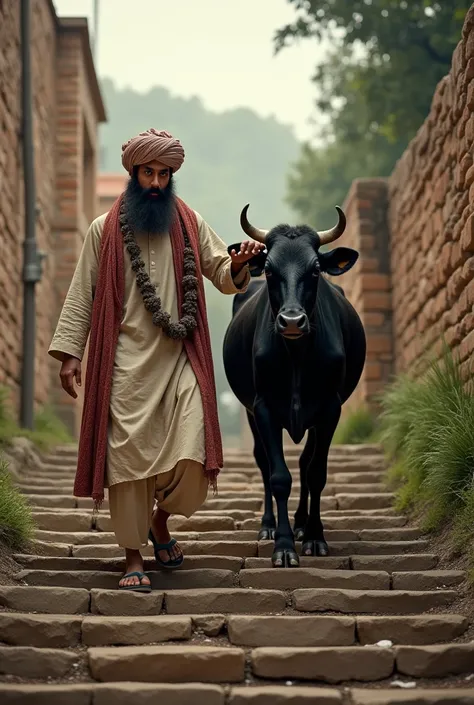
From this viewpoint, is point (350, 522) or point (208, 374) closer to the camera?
point (208, 374)

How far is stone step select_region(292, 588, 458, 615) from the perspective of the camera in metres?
4.52

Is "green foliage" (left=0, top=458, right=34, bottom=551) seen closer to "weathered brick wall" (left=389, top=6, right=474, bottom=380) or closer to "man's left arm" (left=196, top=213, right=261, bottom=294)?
"man's left arm" (left=196, top=213, right=261, bottom=294)

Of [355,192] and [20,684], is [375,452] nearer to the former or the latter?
[355,192]

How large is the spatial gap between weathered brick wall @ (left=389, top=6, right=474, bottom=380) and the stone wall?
346 centimetres

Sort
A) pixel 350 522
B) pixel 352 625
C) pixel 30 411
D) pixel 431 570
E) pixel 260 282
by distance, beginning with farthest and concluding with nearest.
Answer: pixel 30 411, pixel 260 282, pixel 350 522, pixel 431 570, pixel 352 625

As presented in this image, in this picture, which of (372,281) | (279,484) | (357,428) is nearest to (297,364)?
(279,484)

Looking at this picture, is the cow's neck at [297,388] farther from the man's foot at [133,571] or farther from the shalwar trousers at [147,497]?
the man's foot at [133,571]

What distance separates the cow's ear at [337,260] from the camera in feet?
18.0

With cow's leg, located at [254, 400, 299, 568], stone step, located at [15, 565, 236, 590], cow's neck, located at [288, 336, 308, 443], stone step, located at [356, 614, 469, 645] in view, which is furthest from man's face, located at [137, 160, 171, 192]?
stone step, located at [356, 614, 469, 645]

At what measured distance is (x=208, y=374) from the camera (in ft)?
16.2

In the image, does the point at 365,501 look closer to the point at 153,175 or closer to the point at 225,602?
the point at 225,602

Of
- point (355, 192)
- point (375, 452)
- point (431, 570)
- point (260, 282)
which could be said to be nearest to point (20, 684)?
point (431, 570)

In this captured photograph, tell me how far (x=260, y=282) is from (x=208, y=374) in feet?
7.74

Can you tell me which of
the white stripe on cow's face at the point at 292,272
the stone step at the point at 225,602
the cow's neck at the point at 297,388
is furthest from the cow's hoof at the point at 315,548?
the white stripe on cow's face at the point at 292,272
